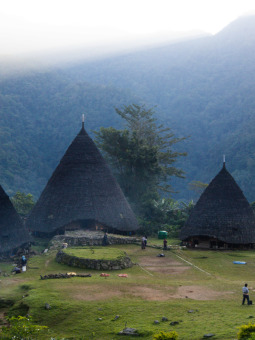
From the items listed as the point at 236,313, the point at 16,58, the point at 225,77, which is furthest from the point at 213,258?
the point at 16,58

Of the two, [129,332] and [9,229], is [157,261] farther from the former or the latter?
[129,332]

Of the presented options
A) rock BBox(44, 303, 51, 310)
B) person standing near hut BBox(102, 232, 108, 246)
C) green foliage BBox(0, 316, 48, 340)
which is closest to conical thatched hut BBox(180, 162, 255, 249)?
person standing near hut BBox(102, 232, 108, 246)

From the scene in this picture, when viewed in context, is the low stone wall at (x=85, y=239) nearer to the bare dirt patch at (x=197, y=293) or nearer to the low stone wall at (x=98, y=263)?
the low stone wall at (x=98, y=263)

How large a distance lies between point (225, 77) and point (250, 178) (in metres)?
41.0

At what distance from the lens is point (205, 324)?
1599cm

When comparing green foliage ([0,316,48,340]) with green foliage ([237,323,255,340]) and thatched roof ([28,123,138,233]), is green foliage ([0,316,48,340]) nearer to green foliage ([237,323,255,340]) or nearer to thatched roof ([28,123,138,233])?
green foliage ([237,323,255,340])

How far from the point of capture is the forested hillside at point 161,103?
82750 mm

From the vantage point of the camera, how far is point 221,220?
33188 mm

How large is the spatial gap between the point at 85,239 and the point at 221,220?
28.0 ft

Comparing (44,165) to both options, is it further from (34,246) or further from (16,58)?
(34,246)

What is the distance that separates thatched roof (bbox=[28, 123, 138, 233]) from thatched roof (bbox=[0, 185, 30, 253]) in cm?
410

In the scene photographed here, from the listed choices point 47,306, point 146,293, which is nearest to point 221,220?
point 146,293

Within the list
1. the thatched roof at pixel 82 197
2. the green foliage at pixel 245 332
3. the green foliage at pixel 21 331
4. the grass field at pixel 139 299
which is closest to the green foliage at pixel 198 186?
the thatched roof at pixel 82 197

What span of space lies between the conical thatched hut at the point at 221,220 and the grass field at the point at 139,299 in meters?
4.77
